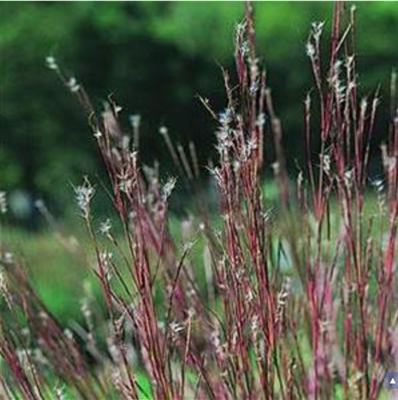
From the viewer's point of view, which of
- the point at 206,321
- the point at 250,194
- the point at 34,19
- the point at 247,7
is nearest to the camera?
the point at 250,194

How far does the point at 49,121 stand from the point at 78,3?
1.31m

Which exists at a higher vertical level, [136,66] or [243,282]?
[243,282]

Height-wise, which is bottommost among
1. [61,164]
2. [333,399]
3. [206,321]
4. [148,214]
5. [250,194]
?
[61,164]

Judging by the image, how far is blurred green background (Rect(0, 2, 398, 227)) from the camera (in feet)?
39.6

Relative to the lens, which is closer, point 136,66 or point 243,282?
point 243,282

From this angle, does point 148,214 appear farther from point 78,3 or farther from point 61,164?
point 78,3

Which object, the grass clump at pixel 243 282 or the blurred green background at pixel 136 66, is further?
the blurred green background at pixel 136 66

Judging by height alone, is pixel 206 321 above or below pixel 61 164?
above

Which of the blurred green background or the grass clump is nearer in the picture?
the grass clump

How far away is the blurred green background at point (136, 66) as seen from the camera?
1206 cm

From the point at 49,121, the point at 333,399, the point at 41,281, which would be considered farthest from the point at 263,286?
the point at 49,121

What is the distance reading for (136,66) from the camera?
513 inches

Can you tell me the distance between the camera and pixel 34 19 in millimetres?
12602

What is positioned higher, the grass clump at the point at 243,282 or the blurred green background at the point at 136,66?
the grass clump at the point at 243,282
